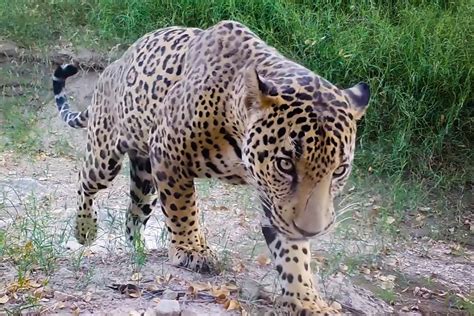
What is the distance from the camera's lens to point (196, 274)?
4066 millimetres

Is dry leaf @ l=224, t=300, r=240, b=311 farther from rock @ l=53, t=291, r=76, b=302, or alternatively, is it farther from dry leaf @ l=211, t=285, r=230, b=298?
rock @ l=53, t=291, r=76, b=302

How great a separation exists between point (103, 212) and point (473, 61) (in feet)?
11.7

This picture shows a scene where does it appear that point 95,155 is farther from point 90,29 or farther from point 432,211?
point 90,29

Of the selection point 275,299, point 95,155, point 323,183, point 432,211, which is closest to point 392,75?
point 432,211

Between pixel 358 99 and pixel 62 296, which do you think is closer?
pixel 358 99

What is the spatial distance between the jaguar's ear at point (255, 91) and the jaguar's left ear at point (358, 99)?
339 mm

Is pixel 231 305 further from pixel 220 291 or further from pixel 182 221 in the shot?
pixel 182 221

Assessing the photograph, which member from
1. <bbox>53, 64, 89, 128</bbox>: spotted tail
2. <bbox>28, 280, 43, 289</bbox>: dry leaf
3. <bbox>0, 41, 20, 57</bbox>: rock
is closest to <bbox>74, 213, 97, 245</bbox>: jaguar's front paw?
<bbox>53, 64, 89, 128</bbox>: spotted tail

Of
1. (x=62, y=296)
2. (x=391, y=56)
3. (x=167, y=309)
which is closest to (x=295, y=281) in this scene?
(x=167, y=309)

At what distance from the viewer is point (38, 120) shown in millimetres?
9148

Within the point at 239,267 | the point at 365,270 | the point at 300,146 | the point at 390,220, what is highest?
the point at 300,146

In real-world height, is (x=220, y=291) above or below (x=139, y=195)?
above

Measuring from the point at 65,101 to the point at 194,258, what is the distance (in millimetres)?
2201

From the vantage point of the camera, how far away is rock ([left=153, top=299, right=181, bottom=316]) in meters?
3.49
